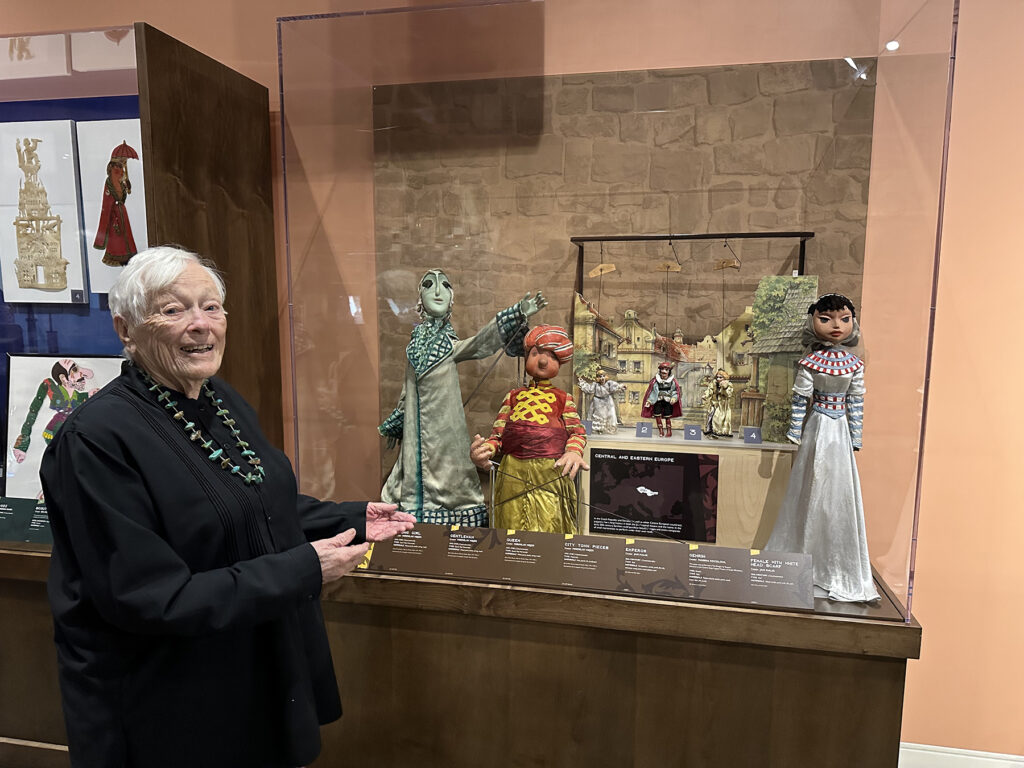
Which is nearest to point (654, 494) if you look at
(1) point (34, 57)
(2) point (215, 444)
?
A: (2) point (215, 444)

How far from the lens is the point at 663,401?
1.88 m

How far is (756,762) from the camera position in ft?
5.37

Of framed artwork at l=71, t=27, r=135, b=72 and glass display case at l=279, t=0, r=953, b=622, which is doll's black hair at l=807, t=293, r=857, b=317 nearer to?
glass display case at l=279, t=0, r=953, b=622

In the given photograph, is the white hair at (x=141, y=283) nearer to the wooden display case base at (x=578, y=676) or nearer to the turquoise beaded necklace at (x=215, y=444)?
the turquoise beaded necklace at (x=215, y=444)

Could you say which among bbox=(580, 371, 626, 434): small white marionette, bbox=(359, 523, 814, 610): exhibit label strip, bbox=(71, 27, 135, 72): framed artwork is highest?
bbox=(71, 27, 135, 72): framed artwork

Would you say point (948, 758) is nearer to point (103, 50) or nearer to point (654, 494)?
point (654, 494)

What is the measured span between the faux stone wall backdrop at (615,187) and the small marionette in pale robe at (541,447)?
121 mm

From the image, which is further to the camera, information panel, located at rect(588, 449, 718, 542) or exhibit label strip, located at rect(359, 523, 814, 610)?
information panel, located at rect(588, 449, 718, 542)

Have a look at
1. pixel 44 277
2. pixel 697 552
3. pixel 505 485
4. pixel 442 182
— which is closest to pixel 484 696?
pixel 505 485

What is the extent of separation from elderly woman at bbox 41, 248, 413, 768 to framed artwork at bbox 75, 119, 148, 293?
865 mm

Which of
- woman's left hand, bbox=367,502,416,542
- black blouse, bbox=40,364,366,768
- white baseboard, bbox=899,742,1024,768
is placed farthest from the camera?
white baseboard, bbox=899,742,1024,768

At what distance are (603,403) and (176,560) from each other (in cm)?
120

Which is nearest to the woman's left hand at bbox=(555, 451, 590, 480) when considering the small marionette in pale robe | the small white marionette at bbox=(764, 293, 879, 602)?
the small marionette in pale robe

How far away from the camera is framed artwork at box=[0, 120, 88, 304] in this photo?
1.91m
